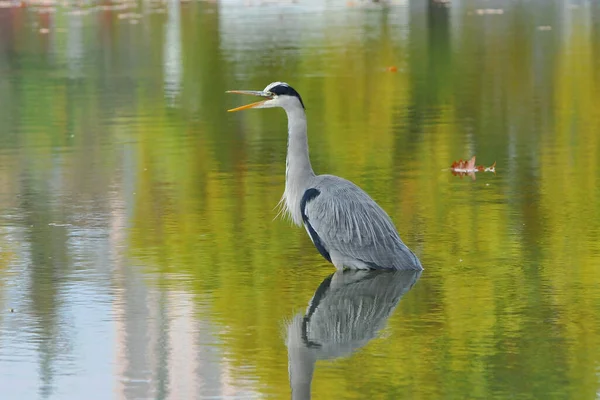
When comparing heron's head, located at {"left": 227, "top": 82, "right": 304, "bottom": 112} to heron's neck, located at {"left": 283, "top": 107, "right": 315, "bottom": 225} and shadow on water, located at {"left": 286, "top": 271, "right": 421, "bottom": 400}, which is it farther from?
shadow on water, located at {"left": 286, "top": 271, "right": 421, "bottom": 400}

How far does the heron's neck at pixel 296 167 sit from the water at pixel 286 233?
A: 41 centimetres

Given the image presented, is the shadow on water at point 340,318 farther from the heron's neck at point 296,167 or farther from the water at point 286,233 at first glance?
the heron's neck at point 296,167

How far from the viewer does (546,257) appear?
10.8 metres

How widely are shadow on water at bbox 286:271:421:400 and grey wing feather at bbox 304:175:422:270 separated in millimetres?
119

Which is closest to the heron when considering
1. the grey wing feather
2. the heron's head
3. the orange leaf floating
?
the grey wing feather

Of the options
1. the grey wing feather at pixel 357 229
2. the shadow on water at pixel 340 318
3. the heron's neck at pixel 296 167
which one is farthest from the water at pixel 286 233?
the heron's neck at pixel 296 167

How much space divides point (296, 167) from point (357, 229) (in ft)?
2.80

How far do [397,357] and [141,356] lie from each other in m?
1.38

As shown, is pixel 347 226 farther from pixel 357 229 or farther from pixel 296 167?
pixel 296 167

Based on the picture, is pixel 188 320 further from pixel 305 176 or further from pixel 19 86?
pixel 19 86

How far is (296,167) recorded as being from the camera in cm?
1102

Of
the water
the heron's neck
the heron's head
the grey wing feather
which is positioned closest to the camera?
the water

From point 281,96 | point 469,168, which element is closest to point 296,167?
point 281,96

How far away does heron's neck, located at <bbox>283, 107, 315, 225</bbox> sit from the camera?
Answer: 35.9ft
